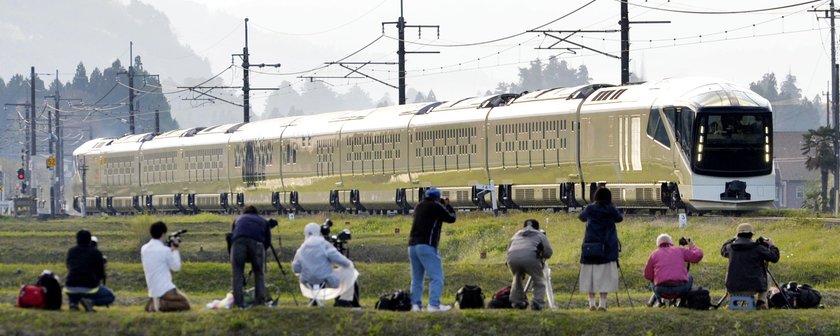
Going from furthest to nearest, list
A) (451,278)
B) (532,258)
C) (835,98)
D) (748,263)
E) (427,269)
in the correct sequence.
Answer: (835,98)
(451,278)
(748,263)
(532,258)
(427,269)

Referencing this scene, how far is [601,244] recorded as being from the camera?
95.3 feet

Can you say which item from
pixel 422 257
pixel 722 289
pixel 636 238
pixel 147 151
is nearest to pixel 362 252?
pixel 636 238

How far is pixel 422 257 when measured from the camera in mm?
28766

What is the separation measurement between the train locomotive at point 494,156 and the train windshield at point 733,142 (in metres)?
0.04

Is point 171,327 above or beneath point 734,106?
beneath

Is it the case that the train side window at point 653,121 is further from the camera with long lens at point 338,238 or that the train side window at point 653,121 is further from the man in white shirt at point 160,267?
the man in white shirt at point 160,267

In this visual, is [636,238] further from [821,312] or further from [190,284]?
[821,312]

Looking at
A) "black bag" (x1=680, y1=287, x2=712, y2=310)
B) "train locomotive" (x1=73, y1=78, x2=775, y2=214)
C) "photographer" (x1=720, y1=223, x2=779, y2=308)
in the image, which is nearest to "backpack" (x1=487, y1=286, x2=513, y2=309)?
"black bag" (x1=680, y1=287, x2=712, y2=310)

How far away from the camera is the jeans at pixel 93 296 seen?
91.1 ft

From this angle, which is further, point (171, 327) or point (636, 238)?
point (636, 238)

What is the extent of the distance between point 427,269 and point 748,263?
16.5 feet

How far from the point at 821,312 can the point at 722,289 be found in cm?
765

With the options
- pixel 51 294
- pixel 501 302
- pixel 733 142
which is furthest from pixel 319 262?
pixel 733 142

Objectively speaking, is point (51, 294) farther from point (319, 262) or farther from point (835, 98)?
point (835, 98)
